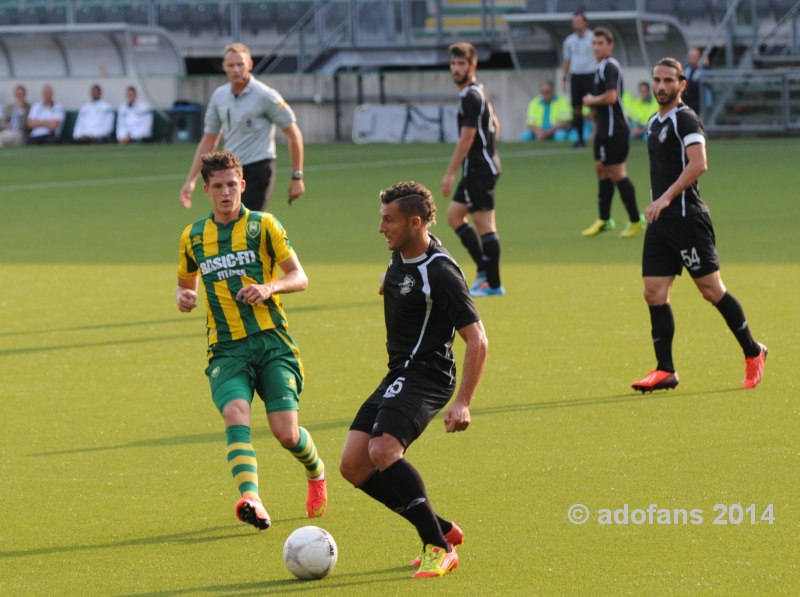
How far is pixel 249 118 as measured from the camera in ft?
39.8

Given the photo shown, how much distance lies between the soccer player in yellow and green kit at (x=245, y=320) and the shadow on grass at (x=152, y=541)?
196 mm

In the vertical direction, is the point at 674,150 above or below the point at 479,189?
above

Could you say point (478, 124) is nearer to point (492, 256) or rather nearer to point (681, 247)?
point (492, 256)

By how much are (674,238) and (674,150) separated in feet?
1.72

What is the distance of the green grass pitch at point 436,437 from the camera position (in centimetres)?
598

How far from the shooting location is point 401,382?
5992 mm

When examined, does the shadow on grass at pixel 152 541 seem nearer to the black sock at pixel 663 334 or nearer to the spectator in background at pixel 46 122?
the black sock at pixel 663 334

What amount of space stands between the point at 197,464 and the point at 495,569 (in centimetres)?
227

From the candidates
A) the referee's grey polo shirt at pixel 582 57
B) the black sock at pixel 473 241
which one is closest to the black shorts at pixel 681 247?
the black sock at pixel 473 241

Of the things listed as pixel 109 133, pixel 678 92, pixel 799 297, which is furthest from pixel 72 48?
pixel 678 92

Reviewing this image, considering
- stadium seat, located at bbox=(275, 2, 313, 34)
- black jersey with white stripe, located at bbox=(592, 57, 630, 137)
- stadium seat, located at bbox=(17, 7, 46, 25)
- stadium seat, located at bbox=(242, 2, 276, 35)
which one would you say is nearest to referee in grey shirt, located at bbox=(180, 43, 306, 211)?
black jersey with white stripe, located at bbox=(592, 57, 630, 137)

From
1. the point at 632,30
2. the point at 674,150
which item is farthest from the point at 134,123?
the point at 674,150

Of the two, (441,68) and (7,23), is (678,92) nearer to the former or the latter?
(441,68)

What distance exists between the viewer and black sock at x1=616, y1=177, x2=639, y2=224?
17031 millimetres
